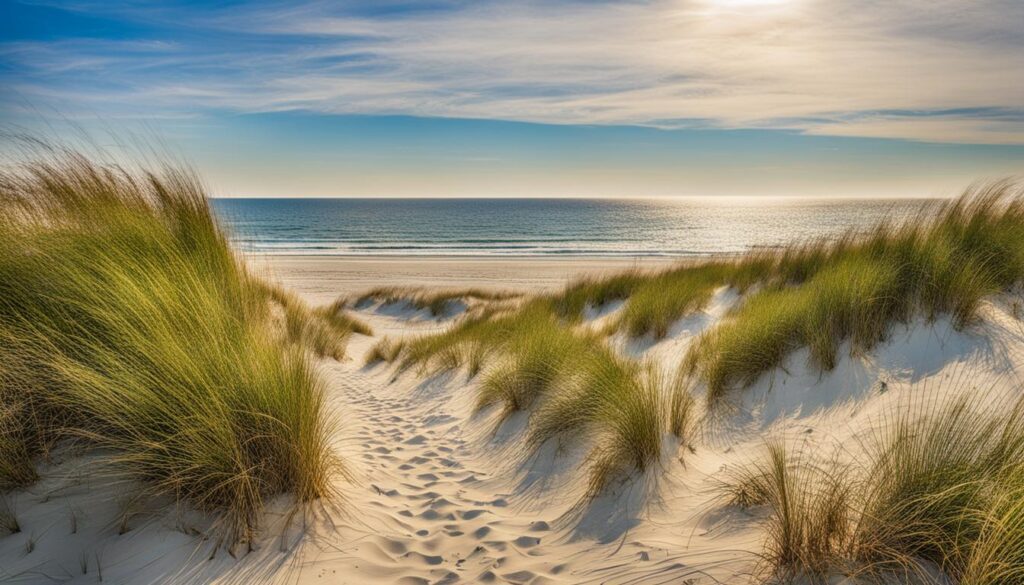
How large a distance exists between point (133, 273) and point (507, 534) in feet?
11.1

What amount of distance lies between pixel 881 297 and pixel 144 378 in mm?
6091

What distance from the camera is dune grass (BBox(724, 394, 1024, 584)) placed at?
201cm

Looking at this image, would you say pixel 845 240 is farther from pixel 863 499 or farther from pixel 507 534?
pixel 507 534

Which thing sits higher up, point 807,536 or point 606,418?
point 807,536

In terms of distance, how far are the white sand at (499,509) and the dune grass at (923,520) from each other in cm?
35

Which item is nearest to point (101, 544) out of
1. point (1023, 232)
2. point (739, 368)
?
point (739, 368)

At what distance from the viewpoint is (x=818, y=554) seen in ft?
7.52

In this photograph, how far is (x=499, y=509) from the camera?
3740 millimetres

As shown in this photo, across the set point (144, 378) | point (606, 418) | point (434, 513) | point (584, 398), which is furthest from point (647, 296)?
point (144, 378)

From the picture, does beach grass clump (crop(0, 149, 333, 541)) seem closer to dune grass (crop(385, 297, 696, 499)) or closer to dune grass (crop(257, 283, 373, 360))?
dune grass (crop(385, 297, 696, 499))

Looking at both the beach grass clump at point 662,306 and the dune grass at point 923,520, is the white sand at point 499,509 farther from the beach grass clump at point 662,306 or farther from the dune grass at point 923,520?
the beach grass clump at point 662,306

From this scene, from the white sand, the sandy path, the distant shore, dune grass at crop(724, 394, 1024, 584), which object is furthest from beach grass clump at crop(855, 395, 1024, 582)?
the distant shore

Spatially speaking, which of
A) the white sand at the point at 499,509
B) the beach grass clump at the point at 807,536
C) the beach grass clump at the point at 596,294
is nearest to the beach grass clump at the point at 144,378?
the white sand at the point at 499,509

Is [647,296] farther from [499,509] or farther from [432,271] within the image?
[432,271]
